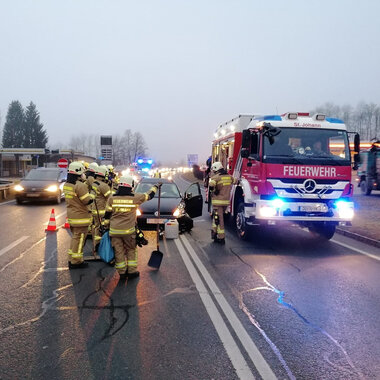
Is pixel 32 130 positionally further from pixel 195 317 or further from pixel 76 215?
pixel 195 317

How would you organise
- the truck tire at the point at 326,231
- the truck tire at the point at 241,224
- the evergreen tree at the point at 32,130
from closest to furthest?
the truck tire at the point at 241,224
the truck tire at the point at 326,231
the evergreen tree at the point at 32,130

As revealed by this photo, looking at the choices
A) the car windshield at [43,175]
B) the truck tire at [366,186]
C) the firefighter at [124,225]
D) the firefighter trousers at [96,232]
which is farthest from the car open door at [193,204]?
the truck tire at [366,186]

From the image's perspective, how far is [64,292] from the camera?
5.03 metres

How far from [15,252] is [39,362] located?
4.69m

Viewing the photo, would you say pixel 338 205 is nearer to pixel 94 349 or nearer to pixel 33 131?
pixel 94 349

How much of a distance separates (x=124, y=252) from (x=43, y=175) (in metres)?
13.5

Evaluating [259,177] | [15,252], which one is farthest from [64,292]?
[259,177]

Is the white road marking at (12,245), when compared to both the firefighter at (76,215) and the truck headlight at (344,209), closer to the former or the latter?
the firefighter at (76,215)

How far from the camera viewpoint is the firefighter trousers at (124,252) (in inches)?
221

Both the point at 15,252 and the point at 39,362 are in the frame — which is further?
the point at 15,252

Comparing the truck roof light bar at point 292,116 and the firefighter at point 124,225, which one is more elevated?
the truck roof light bar at point 292,116

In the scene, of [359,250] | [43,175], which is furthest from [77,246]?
[43,175]

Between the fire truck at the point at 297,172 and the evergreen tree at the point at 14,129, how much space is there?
321ft

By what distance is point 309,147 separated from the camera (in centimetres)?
818
